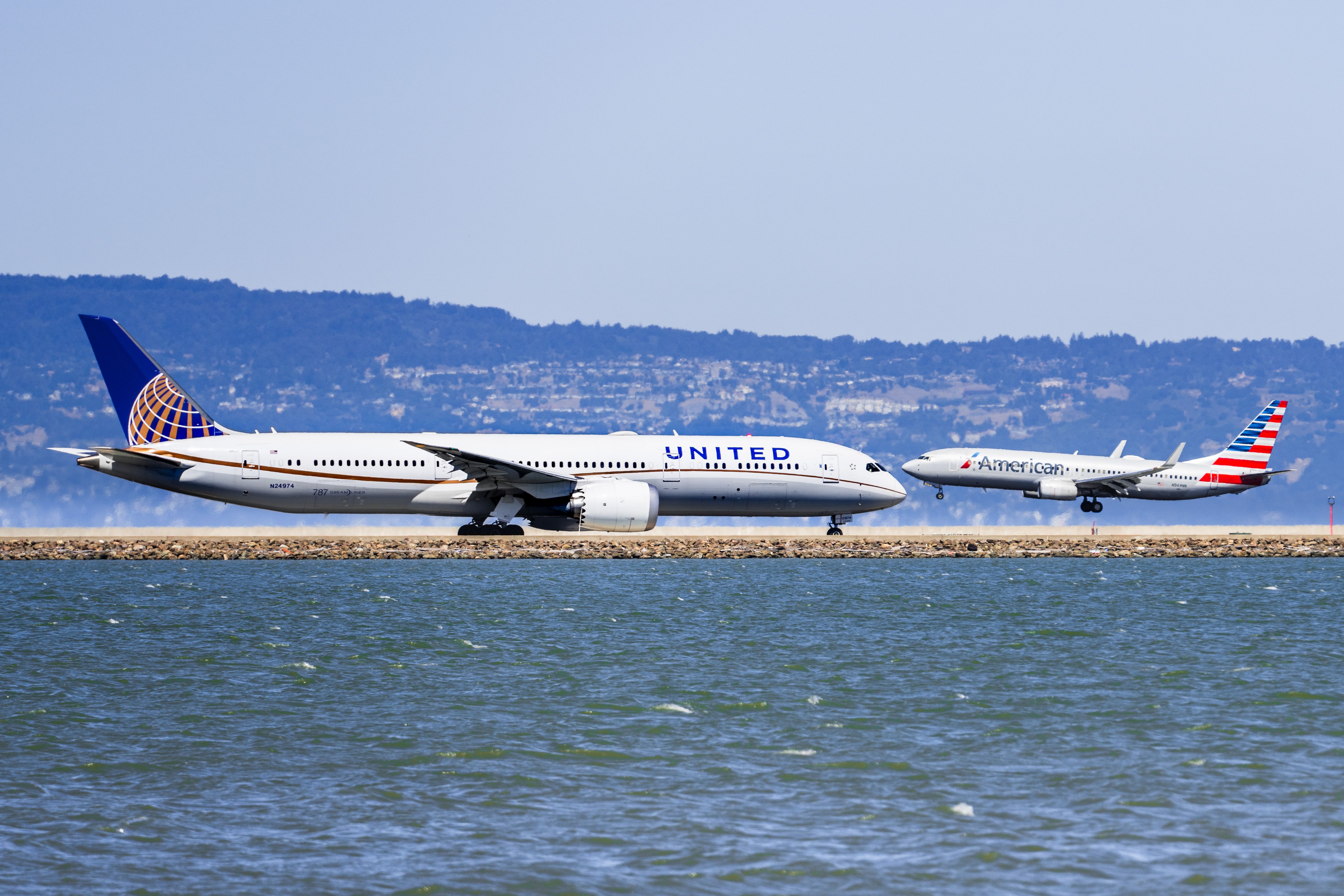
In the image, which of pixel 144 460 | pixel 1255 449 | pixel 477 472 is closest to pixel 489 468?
pixel 477 472

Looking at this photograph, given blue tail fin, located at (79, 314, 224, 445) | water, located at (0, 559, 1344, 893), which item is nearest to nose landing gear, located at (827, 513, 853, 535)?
water, located at (0, 559, 1344, 893)

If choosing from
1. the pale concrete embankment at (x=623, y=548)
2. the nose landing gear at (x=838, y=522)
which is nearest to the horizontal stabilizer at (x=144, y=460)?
the pale concrete embankment at (x=623, y=548)

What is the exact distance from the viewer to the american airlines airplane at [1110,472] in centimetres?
8694

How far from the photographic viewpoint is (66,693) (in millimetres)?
25281

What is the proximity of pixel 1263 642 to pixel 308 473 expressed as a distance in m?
35.7

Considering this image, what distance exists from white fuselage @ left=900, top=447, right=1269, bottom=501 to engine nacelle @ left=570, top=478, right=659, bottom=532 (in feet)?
110

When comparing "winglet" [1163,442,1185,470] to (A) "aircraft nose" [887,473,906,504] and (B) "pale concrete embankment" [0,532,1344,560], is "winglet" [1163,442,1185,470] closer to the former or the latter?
(B) "pale concrete embankment" [0,532,1344,560]

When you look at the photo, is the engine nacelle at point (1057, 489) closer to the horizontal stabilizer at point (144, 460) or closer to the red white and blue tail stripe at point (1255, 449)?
the red white and blue tail stripe at point (1255, 449)

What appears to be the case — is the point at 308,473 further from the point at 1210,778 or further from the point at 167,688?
the point at 1210,778

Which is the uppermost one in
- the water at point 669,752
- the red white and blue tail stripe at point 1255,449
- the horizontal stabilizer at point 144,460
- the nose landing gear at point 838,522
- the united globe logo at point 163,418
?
the red white and blue tail stripe at point 1255,449

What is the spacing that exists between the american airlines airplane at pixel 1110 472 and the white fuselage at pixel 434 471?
28214mm

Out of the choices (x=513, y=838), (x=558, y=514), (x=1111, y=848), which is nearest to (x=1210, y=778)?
(x=1111, y=848)

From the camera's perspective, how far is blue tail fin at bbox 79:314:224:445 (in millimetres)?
59344

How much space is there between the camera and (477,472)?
56.1m
